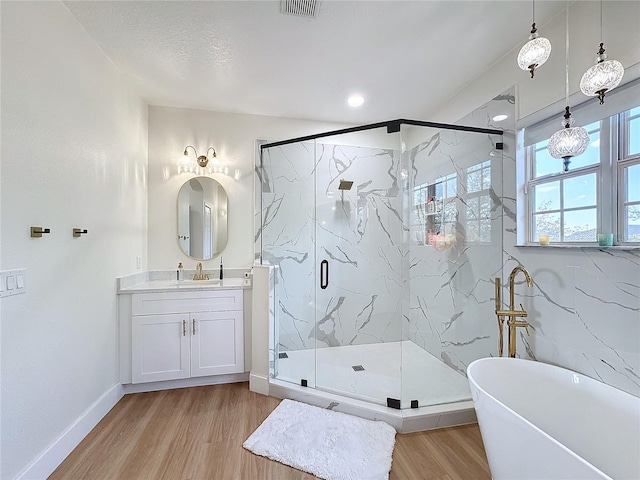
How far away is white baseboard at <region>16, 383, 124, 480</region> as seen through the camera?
153cm

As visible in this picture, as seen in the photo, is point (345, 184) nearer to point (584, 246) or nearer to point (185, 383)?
point (584, 246)

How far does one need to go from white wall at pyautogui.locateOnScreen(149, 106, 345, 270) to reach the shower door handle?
0.83m

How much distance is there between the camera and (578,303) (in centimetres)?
173

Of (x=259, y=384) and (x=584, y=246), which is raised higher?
(x=584, y=246)

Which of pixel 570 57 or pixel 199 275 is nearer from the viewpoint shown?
pixel 570 57

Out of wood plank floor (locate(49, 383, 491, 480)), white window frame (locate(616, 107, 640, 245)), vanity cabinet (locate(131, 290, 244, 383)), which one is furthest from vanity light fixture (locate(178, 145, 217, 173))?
white window frame (locate(616, 107, 640, 245))

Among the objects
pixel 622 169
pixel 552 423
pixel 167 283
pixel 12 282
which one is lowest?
pixel 552 423

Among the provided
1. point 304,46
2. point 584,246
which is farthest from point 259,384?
point 304,46

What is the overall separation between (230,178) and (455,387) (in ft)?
9.67

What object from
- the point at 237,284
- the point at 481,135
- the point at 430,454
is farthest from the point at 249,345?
the point at 481,135

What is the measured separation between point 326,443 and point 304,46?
2729 mm

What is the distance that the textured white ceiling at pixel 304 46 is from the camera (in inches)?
70.5

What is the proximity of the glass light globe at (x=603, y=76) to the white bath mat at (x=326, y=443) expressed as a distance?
2.17 m

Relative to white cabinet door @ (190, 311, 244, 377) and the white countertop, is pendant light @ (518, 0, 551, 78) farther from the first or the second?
white cabinet door @ (190, 311, 244, 377)
